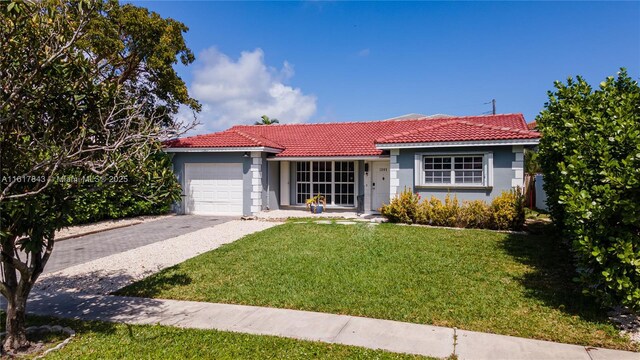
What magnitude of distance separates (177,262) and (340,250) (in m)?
4.18

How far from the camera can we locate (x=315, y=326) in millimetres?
5547

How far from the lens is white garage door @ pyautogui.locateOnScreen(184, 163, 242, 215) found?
18484 millimetres

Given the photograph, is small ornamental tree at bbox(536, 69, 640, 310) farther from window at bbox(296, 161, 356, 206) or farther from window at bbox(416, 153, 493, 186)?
window at bbox(296, 161, 356, 206)

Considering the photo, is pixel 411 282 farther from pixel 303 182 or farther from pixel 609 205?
pixel 303 182

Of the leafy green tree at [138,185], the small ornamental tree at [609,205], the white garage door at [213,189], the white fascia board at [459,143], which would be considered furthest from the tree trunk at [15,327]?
the white garage door at [213,189]

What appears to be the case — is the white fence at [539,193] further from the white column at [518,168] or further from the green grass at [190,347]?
Answer: the green grass at [190,347]

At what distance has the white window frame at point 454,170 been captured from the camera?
14.8 m

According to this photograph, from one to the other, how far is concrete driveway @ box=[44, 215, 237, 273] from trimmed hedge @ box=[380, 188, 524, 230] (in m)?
7.66

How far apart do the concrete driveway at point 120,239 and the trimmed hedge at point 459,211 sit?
25.1 ft

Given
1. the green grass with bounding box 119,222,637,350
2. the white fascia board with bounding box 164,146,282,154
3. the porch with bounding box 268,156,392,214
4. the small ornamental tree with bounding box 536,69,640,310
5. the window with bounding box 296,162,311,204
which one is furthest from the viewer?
the window with bounding box 296,162,311,204

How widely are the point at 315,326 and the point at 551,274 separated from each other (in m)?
5.58

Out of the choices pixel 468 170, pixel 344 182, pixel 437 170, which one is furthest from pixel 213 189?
pixel 468 170

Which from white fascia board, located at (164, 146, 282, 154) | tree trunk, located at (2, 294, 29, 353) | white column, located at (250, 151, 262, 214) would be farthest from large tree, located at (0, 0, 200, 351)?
white column, located at (250, 151, 262, 214)

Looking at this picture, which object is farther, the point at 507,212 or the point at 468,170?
the point at 468,170
